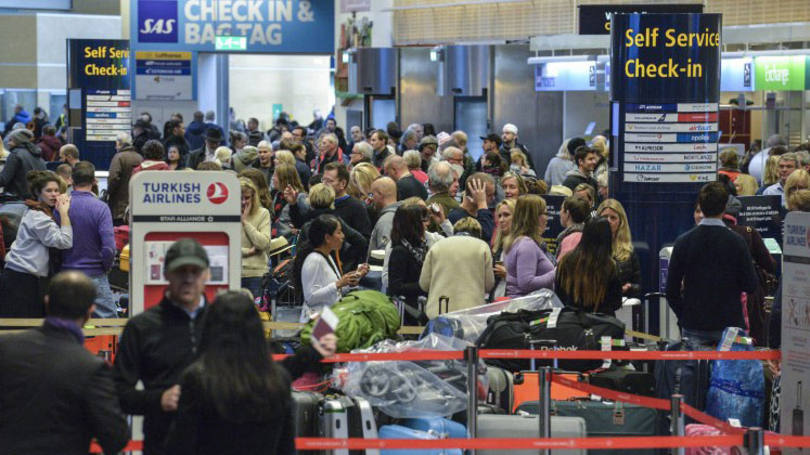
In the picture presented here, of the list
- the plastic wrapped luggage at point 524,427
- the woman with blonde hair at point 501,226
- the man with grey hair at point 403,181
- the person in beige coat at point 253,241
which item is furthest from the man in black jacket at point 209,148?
the plastic wrapped luggage at point 524,427

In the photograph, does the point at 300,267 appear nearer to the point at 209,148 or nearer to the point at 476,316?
the point at 476,316

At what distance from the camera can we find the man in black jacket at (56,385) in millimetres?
4664

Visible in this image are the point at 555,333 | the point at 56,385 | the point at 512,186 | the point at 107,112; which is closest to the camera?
the point at 56,385

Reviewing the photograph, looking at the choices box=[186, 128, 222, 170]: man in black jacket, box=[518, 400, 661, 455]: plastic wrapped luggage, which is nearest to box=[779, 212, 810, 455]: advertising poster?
box=[518, 400, 661, 455]: plastic wrapped luggage

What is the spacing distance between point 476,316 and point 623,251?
162 centimetres

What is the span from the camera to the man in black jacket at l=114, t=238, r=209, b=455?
16.1 feet

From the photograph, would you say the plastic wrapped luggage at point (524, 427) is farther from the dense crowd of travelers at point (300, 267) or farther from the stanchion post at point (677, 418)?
the dense crowd of travelers at point (300, 267)

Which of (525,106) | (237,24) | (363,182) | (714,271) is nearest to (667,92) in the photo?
(363,182)

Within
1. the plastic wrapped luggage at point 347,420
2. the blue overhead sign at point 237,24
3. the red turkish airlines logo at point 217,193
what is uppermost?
the blue overhead sign at point 237,24

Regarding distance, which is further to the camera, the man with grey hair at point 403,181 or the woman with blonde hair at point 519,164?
the woman with blonde hair at point 519,164

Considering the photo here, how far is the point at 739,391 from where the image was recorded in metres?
7.56

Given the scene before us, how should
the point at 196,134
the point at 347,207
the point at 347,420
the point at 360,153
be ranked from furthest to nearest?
1. the point at 196,134
2. the point at 360,153
3. the point at 347,207
4. the point at 347,420

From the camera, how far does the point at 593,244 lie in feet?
27.2

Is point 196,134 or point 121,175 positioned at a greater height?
point 196,134
